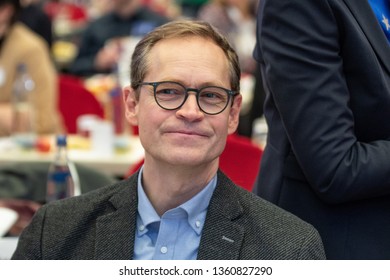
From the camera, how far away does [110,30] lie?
24.2 ft

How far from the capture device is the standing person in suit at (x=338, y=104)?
1837 millimetres

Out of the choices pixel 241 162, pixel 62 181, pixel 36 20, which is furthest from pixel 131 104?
pixel 36 20

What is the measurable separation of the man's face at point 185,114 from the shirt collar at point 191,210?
7cm

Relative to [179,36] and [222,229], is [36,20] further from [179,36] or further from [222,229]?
[222,229]

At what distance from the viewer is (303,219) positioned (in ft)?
6.53

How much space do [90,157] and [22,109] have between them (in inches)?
28.3

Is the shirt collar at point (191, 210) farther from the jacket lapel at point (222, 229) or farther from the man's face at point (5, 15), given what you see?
the man's face at point (5, 15)

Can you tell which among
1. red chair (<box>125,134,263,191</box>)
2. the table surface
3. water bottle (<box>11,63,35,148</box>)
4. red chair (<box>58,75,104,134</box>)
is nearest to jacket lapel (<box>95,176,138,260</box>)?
red chair (<box>125,134,263,191</box>)

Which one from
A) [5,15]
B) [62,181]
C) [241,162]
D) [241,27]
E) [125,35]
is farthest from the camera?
[241,27]

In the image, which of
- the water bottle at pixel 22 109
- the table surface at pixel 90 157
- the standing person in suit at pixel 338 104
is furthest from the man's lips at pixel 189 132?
the water bottle at pixel 22 109

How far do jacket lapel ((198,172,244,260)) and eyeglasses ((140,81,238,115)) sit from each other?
0.64ft

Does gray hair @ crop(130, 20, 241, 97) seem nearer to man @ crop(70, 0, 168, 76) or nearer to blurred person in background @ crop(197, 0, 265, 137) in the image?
blurred person in background @ crop(197, 0, 265, 137)

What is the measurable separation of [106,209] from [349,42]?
0.66 metres

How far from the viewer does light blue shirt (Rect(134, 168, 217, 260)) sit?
179 cm
